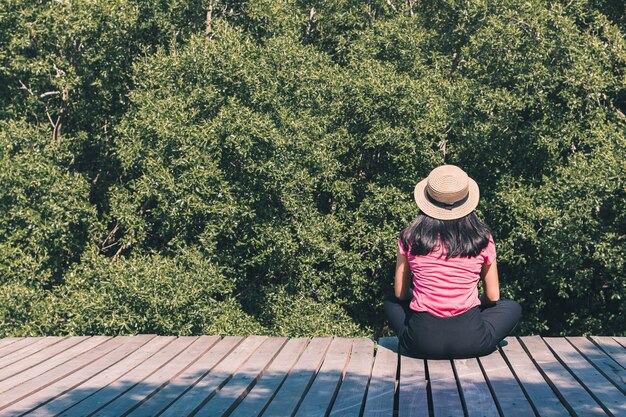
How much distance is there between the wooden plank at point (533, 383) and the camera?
4.56m

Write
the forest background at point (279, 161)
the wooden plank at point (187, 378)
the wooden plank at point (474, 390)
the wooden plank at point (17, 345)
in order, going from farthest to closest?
1. the forest background at point (279, 161)
2. the wooden plank at point (17, 345)
3. the wooden plank at point (187, 378)
4. the wooden plank at point (474, 390)

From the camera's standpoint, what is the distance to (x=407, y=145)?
47.1 feet

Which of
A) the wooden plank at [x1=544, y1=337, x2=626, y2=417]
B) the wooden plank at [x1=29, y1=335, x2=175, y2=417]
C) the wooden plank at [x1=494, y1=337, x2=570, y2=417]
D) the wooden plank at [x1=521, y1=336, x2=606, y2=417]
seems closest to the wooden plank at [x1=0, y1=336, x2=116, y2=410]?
the wooden plank at [x1=29, y1=335, x2=175, y2=417]

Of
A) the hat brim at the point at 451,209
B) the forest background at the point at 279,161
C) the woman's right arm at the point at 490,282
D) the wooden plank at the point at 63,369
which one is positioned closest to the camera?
the wooden plank at the point at 63,369

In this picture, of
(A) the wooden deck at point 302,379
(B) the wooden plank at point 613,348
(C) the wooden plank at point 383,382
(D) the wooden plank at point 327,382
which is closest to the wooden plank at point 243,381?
(A) the wooden deck at point 302,379

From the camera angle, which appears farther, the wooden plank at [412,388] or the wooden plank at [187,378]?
the wooden plank at [187,378]

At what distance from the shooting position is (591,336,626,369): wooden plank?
574cm

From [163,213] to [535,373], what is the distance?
974cm

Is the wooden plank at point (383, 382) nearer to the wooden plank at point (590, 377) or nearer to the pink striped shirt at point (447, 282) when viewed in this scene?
the pink striped shirt at point (447, 282)

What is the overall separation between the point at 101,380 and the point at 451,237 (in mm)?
2567

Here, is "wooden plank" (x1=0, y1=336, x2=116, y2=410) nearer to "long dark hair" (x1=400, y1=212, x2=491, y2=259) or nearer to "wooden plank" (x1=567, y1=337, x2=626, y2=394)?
"long dark hair" (x1=400, y1=212, x2=491, y2=259)

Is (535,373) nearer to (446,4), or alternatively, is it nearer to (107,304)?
(107,304)

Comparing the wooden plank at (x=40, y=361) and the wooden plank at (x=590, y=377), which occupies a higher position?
the wooden plank at (x=590, y=377)

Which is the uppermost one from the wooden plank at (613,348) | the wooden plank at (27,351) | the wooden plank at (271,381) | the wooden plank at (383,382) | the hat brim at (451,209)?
the hat brim at (451,209)
